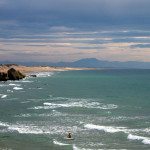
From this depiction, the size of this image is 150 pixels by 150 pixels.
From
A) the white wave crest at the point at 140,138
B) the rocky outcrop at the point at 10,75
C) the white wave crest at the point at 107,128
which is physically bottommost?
the white wave crest at the point at 140,138

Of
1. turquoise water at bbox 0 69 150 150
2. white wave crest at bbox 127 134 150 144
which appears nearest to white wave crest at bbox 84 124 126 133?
turquoise water at bbox 0 69 150 150

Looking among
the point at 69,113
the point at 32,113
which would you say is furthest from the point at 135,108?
the point at 32,113

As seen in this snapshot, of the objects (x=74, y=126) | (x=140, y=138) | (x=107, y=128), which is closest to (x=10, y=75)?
(x=74, y=126)

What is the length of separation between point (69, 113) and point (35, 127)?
39.1ft

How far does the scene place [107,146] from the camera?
147ft

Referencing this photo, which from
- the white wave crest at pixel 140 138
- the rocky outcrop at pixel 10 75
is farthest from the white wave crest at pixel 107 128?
the rocky outcrop at pixel 10 75

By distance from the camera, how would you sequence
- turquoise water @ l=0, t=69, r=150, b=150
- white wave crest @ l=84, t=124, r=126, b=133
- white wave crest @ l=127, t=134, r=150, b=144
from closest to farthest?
white wave crest @ l=127, t=134, r=150, b=144 → turquoise water @ l=0, t=69, r=150, b=150 → white wave crest @ l=84, t=124, r=126, b=133

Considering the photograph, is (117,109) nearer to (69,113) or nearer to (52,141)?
(69,113)

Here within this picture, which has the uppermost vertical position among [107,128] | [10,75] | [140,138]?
[10,75]

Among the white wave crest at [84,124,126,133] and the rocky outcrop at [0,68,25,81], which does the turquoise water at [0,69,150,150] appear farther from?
the rocky outcrop at [0,68,25,81]

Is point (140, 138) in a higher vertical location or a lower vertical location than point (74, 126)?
lower

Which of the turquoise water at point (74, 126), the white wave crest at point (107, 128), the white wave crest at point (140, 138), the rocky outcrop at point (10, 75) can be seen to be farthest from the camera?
the rocky outcrop at point (10, 75)

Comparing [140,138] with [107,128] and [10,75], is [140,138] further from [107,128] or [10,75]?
[10,75]

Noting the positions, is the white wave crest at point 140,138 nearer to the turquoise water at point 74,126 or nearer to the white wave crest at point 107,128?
the turquoise water at point 74,126
